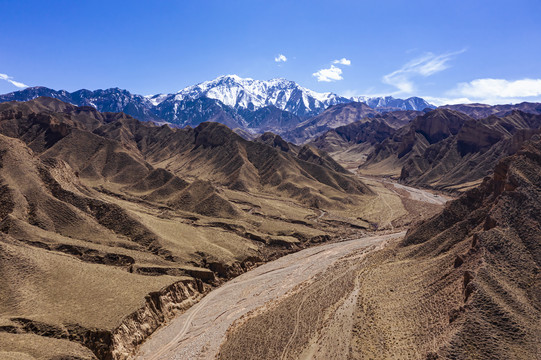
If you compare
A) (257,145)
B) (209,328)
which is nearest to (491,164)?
(257,145)

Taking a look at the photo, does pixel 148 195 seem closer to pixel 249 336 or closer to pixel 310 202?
pixel 310 202

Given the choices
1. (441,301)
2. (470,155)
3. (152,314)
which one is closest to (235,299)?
(152,314)

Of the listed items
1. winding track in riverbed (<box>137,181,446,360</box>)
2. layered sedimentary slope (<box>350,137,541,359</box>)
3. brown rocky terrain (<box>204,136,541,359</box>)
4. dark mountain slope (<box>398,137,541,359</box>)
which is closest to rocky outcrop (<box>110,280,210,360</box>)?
winding track in riverbed (<box>137,181,446,360</box>)

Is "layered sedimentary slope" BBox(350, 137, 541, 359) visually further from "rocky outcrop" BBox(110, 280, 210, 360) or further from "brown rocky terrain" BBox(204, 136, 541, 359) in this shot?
"rocky outcrop" BBox(110, 280, 210, 360)

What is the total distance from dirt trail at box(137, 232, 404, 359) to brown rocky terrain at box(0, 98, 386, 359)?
2561 millimetres

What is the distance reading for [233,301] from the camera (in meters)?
56.5

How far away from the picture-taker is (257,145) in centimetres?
17775

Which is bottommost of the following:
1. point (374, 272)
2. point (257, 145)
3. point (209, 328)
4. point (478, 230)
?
point (209, 328)

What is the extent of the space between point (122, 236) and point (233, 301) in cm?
2842

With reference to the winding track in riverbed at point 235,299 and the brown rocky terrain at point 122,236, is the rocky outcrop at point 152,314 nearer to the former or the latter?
the brown rocky terrain at point 122,236

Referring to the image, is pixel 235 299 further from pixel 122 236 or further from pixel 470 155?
pixel 470 155

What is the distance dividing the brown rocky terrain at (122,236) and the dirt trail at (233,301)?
2.56m

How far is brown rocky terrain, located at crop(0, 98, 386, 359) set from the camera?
41281 mm

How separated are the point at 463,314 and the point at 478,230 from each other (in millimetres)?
19106
